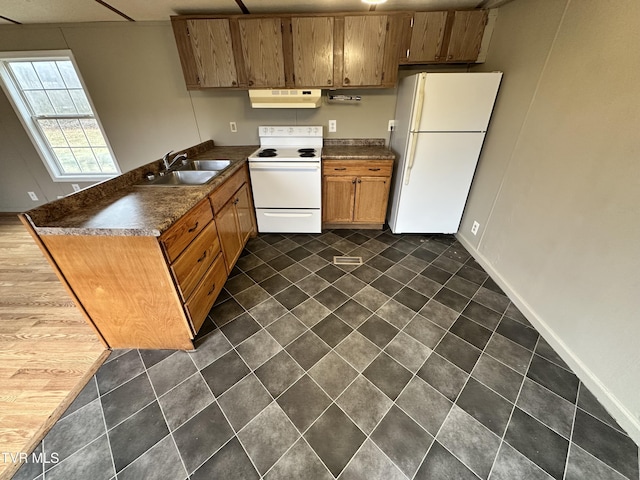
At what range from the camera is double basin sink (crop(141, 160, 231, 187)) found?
6.62 feet

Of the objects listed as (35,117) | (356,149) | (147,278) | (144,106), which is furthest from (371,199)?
(35,117)

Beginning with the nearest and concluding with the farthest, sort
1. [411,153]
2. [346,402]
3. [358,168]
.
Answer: [346,402] < [411,153] < [358,168]

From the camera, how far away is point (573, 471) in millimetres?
1114

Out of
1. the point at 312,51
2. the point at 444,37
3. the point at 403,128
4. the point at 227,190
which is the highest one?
the point at 444,37

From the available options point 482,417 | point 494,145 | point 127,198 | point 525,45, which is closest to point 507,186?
point 494,145

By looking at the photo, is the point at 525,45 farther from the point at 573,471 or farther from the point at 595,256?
the point at 573,471

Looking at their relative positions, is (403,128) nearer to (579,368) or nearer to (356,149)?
(356,149)

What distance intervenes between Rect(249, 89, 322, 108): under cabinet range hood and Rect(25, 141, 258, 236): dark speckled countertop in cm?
104

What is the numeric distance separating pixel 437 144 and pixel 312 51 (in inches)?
58.7

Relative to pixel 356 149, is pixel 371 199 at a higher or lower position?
lower

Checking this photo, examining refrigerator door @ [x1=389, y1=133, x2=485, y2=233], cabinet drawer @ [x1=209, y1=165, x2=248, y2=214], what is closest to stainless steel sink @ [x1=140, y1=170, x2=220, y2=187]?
cabinet drawer @ [x1=209, y1=165, x2=248, y2=214]

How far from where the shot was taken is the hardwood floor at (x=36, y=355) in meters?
1.28

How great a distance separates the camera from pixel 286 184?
2.68 metres

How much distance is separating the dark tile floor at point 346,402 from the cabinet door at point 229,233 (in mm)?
357
